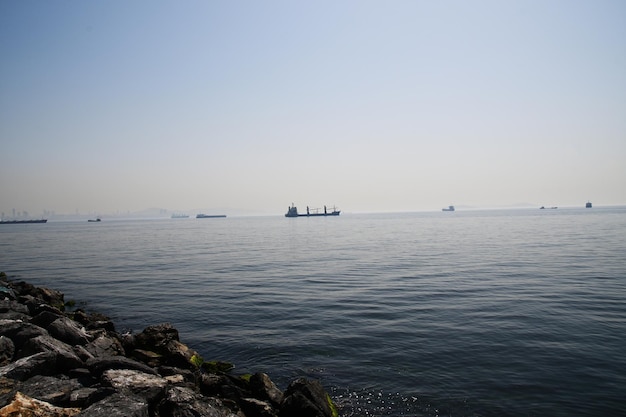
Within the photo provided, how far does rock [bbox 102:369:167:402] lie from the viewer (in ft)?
23.3

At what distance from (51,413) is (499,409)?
9.29m

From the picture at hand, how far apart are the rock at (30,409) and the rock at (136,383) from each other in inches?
33.8

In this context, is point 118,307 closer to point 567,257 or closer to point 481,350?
point 481,350

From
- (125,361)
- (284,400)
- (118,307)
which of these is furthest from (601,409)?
(118,307)

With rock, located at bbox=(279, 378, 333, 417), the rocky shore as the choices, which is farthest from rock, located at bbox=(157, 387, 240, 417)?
rock, located at bbox=(279, 378, 333, 417)

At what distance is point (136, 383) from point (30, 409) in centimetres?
190

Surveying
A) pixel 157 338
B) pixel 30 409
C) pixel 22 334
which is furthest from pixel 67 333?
pixel 30 409

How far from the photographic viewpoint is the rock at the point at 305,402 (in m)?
7.51

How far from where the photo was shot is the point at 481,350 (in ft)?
38.1

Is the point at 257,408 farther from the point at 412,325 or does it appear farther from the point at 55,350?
the point at 412,325

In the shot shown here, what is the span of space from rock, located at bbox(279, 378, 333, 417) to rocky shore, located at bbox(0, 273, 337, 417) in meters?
0.02

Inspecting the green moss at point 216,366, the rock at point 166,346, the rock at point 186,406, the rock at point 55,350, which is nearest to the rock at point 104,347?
the rock at point 166,346

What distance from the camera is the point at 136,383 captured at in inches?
291

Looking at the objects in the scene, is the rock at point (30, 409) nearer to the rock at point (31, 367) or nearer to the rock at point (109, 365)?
the rock at point (109, 365)
